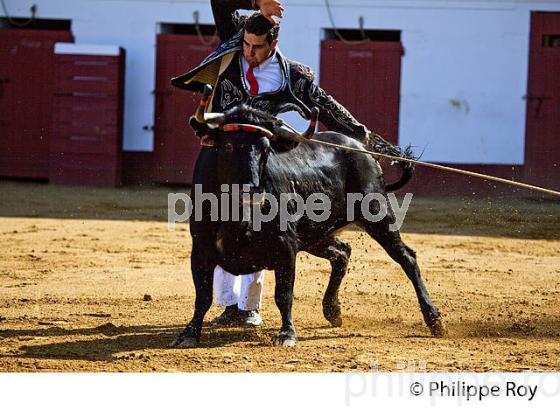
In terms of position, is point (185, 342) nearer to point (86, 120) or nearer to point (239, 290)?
point (239, 290)

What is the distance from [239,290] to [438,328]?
39.3 inches

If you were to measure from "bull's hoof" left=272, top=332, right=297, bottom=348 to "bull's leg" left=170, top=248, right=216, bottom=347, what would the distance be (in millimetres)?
332

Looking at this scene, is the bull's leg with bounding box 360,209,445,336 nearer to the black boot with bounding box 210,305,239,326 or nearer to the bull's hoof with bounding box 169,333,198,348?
the black boot with bounding box 210,305,239,326

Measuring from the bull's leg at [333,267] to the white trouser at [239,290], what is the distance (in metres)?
0.33

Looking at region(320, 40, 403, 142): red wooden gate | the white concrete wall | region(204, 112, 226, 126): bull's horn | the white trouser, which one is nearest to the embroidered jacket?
region(204, 112, 226, 126): bull's horn

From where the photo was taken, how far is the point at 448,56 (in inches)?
491

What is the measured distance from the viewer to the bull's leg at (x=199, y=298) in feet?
14.5

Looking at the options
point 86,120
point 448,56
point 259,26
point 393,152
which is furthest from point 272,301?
point 86,120

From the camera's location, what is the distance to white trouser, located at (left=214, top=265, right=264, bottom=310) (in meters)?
5.04

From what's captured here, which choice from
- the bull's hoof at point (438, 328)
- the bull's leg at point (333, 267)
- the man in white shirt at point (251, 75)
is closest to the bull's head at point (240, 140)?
the man in white shirt at point (251, 75)

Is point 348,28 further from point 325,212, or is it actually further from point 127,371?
point 127,371

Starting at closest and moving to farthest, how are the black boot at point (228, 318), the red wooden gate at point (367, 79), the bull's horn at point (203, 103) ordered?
the bull's horn at point (203, 103)
the black boot at point (228, 318)
the red wooden gate at point (367, 79)

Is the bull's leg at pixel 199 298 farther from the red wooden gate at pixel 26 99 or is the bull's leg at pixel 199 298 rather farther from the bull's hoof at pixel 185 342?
the red wooden gate at pixel 26 99

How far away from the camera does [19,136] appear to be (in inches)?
518
